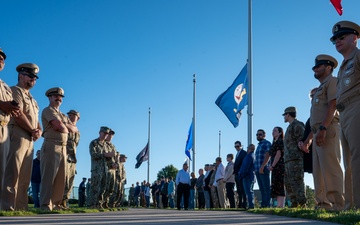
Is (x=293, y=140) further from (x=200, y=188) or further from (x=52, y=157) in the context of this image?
(x=200, y=188)

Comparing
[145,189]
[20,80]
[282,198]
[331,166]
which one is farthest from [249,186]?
[145,189]

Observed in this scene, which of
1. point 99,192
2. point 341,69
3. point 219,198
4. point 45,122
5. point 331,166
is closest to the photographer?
point 341,69

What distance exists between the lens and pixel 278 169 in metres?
10.2


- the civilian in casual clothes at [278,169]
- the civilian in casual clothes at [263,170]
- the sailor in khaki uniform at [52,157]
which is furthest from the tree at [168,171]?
the sailor in khaki uniform at [52,157]

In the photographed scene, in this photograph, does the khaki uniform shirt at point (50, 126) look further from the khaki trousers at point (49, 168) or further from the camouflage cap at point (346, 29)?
the camouflage cap at point (346, 29)

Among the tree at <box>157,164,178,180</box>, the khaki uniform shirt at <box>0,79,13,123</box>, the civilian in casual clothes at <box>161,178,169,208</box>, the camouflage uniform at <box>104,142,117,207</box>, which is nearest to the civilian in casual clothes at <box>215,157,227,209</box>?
the camouflage uniform at <box>104,142,117,207</box>

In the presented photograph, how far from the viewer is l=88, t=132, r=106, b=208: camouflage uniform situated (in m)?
12.4

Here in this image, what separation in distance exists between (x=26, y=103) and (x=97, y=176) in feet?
16.6

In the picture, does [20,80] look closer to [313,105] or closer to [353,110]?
[313,105]

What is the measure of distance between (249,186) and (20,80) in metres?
6.79

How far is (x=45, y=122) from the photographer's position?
8578 millimetres

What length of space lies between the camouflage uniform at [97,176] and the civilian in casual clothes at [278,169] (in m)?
4.41

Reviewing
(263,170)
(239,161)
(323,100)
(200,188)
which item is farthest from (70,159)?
(200,188)

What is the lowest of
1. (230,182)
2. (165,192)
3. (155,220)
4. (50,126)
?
(165,192)
